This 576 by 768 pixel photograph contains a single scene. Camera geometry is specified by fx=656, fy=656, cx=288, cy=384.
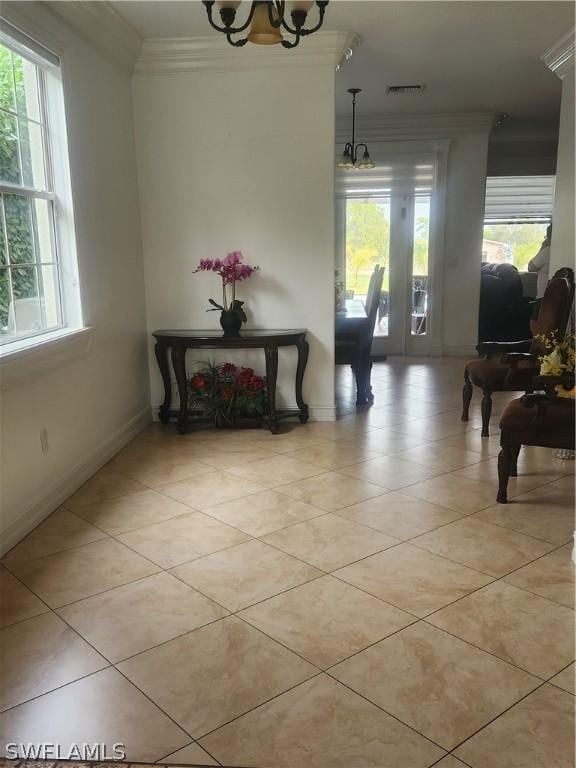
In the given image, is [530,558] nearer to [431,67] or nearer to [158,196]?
[158,196]

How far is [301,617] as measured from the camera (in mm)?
2291

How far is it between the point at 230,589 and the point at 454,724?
3.24ft

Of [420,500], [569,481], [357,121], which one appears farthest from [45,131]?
[357,121]

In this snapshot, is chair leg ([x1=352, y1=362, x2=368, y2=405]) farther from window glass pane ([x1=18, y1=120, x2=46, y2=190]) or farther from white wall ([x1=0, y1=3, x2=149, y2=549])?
window glass pane ([x1=18, y1=120, x2=46, y2=190])

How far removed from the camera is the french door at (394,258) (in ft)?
24.7

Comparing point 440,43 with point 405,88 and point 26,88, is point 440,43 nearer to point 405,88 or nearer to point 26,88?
point 405,88

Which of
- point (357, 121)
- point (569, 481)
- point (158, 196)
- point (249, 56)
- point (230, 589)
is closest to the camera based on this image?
point (230, 589)

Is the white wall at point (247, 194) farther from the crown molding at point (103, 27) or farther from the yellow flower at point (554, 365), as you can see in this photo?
the yellow flower at point (554, 365)

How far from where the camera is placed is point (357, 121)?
715 cm

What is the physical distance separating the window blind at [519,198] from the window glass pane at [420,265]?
1.47 m

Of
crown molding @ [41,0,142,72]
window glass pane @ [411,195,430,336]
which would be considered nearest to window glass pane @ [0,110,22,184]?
crown molding @ [41,0,142,72]

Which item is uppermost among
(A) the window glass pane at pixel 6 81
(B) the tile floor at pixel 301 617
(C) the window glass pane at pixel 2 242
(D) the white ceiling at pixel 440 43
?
(D) the white ceiling at pixel 440 43

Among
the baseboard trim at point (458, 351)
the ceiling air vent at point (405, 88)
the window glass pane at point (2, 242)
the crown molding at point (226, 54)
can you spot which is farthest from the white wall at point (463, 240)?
the window glass pane at point (2, 242)

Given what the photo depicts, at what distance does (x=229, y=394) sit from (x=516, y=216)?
6077 millimetres
